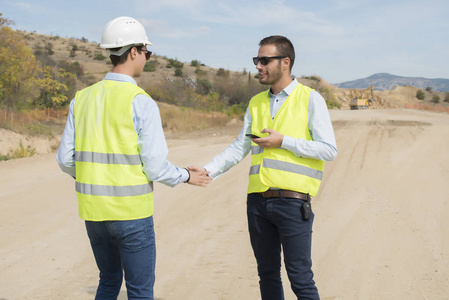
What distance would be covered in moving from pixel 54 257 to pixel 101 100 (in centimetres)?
348

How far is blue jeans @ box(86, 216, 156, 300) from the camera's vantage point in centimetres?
268

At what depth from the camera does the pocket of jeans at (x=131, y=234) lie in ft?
8.78

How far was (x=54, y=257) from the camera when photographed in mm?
5520

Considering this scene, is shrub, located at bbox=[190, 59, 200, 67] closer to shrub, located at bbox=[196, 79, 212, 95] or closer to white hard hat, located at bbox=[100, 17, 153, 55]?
shrub, located at bbox=[196, 79, 212, 95]

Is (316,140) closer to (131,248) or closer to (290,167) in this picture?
(290,167)

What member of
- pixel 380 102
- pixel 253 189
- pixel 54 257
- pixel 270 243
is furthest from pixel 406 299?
pixel 380 102

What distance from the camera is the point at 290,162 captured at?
319 cm

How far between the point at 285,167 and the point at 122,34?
1.36 meters

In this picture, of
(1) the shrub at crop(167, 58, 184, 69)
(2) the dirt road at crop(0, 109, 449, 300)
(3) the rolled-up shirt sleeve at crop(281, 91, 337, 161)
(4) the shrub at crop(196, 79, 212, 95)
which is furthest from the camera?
(1) the shrub at crop(167, 58, 184, 69)

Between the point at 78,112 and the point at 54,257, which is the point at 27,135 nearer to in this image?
the point at 54,257

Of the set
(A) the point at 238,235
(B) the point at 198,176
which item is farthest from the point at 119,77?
(A) the point at 238,235

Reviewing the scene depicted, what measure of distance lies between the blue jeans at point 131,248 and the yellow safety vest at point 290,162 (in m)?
0.89

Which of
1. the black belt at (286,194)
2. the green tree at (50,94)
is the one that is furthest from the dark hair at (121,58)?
the green tree at (50,94)

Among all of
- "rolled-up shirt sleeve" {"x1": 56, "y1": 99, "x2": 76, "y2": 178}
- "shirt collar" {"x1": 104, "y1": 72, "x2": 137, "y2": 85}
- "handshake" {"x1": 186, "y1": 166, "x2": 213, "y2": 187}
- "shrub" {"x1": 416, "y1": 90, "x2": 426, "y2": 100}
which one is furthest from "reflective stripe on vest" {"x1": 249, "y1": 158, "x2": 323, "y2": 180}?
"shrub" {"x1": 416, "y1": 90, "x2": 426, "y2": 100}
